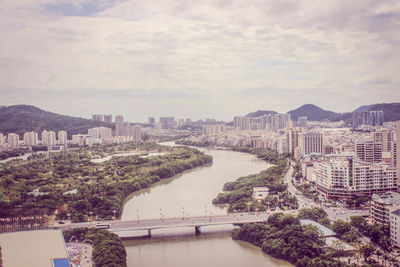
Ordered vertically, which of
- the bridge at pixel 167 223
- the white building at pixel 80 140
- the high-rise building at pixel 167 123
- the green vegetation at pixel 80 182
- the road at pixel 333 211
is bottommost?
the bridge at pixel 167 223

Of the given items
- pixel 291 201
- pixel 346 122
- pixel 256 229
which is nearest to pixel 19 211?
pixel 256 229

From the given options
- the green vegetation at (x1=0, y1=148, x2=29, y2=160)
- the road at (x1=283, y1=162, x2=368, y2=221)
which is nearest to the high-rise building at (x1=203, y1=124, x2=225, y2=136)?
the green vegetation at (x1=0, y1=148, x2=29, y2=160)

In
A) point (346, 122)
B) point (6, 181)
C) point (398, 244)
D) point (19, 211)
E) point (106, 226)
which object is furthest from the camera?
point (346, 122)

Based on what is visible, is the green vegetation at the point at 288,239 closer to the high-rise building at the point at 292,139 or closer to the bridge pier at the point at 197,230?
the bridge pier at the point at 197,230

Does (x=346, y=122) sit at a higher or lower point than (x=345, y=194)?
higher

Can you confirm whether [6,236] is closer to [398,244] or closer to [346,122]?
[398,244]

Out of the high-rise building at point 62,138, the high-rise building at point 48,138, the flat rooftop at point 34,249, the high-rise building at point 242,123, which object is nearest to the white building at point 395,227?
the flat rooftop at point 34,249
